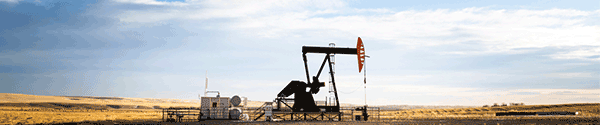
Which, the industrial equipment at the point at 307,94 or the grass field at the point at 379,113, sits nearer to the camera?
the industrial equipment at the point at 307,94

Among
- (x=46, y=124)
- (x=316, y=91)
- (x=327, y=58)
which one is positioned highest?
(x=327, y=58)

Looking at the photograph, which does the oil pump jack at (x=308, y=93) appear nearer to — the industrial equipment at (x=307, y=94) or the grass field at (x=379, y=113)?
the industrial equipment at (x=307, y=94)

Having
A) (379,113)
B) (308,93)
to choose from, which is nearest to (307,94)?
(308,93)

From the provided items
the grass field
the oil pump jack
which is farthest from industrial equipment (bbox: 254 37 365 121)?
the grass field

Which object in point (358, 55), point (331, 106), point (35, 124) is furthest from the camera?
point (331, 106)

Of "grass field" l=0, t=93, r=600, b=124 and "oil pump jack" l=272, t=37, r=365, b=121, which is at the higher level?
"oil pump jack" l=272, t=37, r=365, b=121

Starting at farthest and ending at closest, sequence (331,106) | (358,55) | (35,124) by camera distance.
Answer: (331,106) → (358,55) → (35,124)

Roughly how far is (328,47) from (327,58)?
780mm

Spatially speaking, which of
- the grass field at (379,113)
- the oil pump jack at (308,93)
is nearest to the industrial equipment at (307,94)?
the oil pump jack at (308,93)

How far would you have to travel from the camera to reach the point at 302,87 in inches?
1178

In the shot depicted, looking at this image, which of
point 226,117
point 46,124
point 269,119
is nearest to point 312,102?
point 269,119

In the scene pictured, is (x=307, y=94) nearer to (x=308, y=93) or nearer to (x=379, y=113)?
(x=308, y=93)

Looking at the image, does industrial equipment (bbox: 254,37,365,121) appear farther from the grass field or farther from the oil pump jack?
the grass field

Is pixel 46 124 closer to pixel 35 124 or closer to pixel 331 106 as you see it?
pixel 35 124
